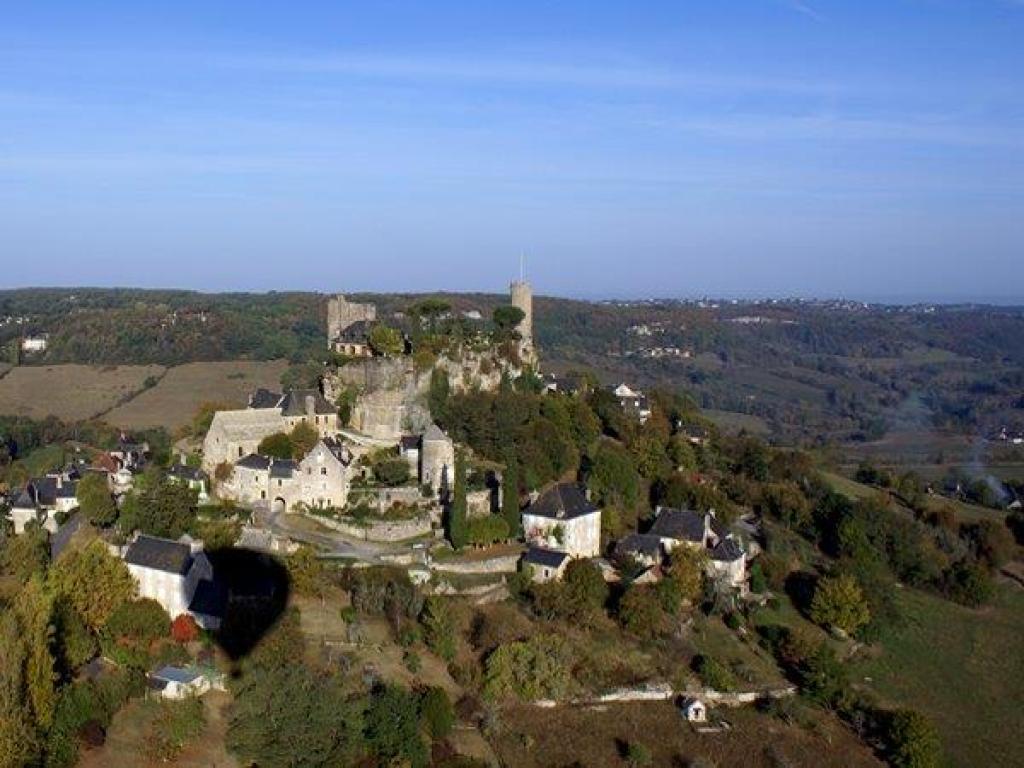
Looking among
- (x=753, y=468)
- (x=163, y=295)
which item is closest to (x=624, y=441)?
(x=753, y=468)

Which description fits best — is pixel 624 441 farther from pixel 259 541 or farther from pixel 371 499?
pixel 259 541

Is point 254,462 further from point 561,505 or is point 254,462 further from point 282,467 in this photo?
point 561,505

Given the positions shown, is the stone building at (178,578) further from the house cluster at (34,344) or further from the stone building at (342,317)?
the house cluster at (34,344)

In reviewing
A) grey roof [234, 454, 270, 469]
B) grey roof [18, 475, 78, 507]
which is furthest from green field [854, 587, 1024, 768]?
grey roof [18, 475, 78, 507]

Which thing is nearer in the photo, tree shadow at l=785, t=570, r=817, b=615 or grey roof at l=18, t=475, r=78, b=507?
tree shadow at l=785, t=570, r=817, b=615

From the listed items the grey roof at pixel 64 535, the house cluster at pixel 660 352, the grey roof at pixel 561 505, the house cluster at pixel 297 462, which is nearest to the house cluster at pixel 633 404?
the grey roof at pixel 561 505

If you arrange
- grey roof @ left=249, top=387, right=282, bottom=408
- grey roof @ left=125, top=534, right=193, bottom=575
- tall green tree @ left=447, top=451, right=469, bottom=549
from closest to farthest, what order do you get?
grey roof @ left=125, top=534, right=193, bottom=575 < tall green tree @ left=447, top=451, right=469, bottom=549 < grey roof @ left=249, top=387, right=282, bottom=408

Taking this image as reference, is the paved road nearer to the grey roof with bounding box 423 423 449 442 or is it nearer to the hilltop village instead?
the hilltop village
